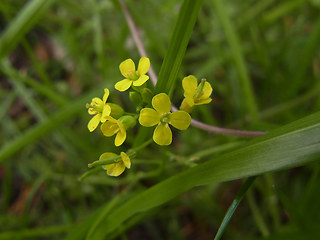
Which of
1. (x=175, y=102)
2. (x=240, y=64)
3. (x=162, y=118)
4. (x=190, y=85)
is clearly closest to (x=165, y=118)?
(x=162, y=118)

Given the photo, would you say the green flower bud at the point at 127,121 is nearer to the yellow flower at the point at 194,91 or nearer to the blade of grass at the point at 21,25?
the yellow flower at the point at 194,91

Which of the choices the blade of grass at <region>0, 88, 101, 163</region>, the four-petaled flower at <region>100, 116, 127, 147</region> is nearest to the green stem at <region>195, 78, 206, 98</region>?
the four-petaled flower at <region>100, 116, 127, 147</region>

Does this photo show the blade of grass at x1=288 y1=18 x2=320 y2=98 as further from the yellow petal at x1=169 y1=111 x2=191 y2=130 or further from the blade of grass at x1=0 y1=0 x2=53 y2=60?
the blade of grass at x1=0 y1=0 x2=53 y2=60

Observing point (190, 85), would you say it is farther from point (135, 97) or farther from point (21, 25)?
point (21, 25)

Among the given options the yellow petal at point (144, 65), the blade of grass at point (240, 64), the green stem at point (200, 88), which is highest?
the blade of grass at point (240, 64)

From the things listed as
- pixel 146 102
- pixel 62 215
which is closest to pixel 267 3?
pixel 146 102

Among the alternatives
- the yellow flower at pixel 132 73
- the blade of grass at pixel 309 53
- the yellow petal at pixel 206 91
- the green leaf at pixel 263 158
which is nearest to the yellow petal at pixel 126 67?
the yellow flower at pixel 132 73

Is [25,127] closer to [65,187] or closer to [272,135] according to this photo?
[65,187]
